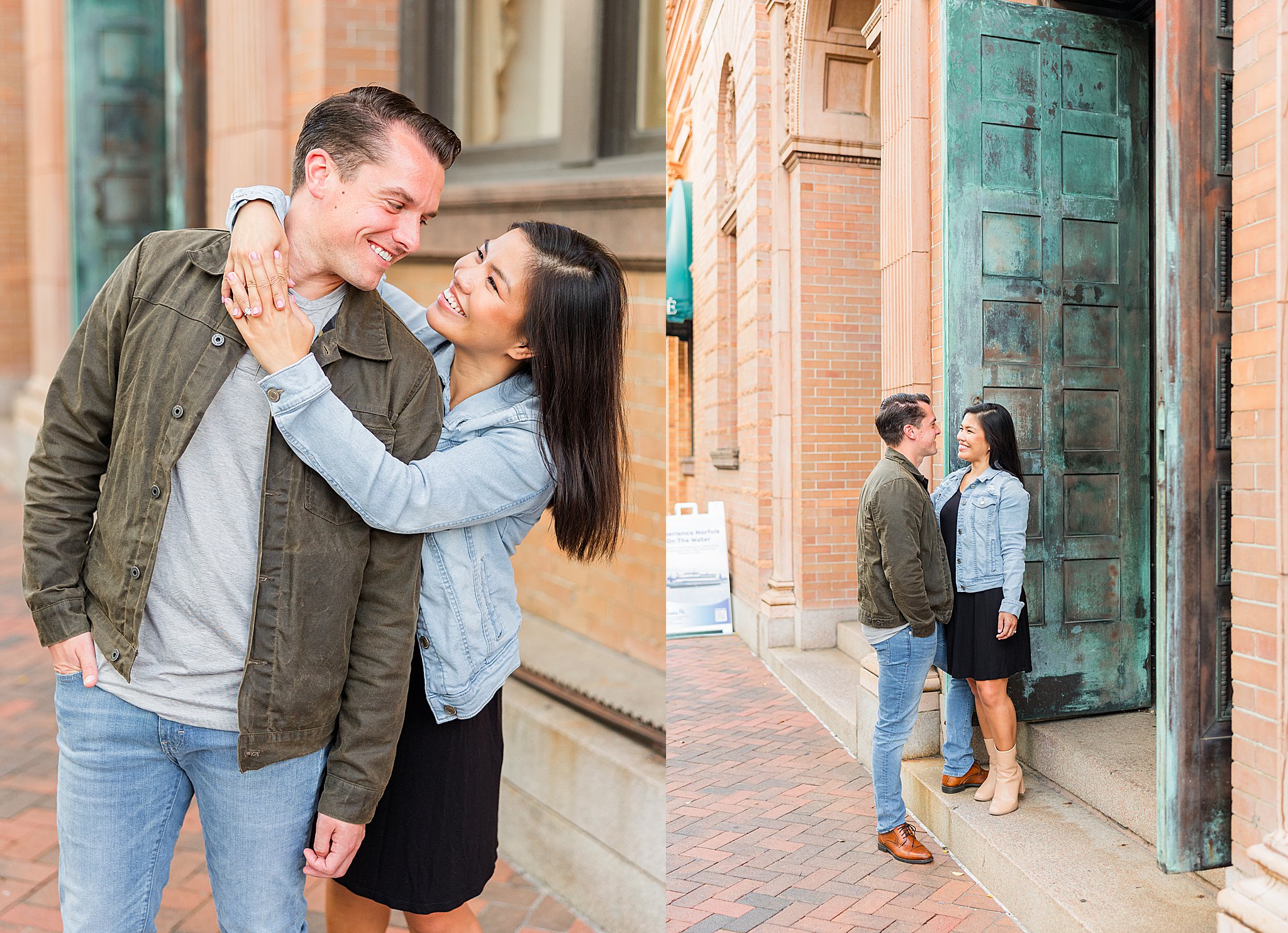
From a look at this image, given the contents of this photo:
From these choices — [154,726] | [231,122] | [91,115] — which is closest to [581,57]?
[231,122]

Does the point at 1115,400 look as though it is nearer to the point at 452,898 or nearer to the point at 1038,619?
the point at 1038,619

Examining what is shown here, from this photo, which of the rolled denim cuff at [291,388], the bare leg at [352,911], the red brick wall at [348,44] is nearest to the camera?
the rolled denim cuff at [291,388]

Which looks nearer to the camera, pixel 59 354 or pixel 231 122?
pixel 231 122

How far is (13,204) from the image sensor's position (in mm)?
10828

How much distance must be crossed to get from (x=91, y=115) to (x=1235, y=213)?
310 inches

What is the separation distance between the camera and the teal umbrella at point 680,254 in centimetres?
330

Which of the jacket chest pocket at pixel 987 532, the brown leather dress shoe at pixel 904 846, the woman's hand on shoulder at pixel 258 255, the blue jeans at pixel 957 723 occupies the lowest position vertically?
the brown leather dress shoe at pixel 904 846

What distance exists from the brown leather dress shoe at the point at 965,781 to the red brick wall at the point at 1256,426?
2.11 ft

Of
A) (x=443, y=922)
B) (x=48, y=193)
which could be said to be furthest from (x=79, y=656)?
(x=48, y=193)

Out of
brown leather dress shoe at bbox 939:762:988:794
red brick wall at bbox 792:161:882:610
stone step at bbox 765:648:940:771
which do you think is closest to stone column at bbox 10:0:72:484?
red brick wall at bbox 792:161:882:610

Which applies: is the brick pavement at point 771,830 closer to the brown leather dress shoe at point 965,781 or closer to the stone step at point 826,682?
the stone step at point 826,682

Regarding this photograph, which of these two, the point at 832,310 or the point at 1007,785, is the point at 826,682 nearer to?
the point at 1007,785

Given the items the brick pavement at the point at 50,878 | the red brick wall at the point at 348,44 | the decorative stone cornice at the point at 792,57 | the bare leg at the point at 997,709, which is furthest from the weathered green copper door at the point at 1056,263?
A: the red brick wall at the point at 348,44

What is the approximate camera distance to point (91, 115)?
23.9 feet
